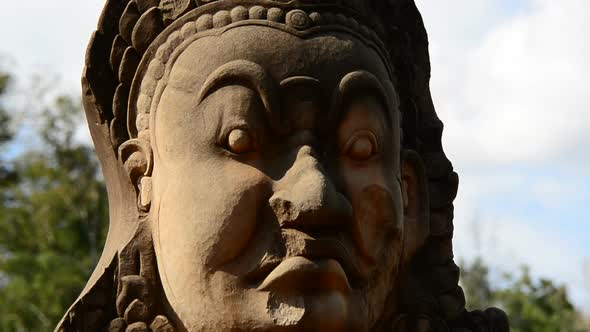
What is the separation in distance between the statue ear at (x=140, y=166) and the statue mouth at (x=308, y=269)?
77 centimetres

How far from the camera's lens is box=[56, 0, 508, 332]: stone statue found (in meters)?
4.07

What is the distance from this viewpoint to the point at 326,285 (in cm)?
407

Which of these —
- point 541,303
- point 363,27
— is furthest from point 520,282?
point 363,27

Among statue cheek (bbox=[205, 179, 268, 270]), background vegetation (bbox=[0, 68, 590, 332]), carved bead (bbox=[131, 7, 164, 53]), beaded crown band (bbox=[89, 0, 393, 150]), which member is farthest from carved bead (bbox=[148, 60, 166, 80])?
background vegetation (bbox=[0, 68, 590, 332])

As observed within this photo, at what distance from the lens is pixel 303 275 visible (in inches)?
158

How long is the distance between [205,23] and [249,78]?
414 millimetres

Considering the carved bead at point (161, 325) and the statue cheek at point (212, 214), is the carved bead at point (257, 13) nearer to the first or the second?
the statue cheek at point (212, 214)

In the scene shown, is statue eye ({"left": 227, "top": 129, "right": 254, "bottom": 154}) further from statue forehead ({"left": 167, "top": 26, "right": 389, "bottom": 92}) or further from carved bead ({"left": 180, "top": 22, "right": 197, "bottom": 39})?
carved bead ({"left": 180, "top": 22, "right": 197, "bottom": 39})

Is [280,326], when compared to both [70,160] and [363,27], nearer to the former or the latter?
[363,27]

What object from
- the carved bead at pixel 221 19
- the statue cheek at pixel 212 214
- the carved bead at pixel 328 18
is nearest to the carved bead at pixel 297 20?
the carved bead at pixel 328 18

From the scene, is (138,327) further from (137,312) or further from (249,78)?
(249,78)

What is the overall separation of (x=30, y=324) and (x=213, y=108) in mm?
14042

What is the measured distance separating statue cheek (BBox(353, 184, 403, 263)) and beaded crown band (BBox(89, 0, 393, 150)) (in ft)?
2.43

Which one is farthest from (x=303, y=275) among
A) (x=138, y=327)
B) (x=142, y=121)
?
(x=142, y=121)
